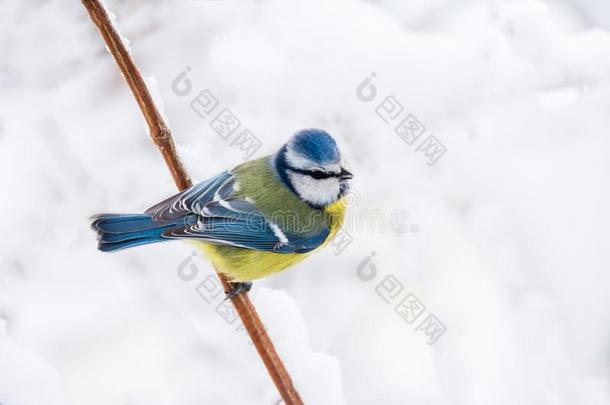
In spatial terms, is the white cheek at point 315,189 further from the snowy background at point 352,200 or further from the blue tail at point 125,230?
the blue tail at point 125,230

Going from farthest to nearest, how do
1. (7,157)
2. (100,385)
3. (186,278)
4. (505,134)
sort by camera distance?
(505,134)
(7,157)
(186,278)
(100,385)

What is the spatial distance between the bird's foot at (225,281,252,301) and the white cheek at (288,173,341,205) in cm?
30

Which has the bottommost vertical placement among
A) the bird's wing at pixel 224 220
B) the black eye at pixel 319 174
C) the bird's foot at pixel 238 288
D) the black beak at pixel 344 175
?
the bird's foot at pixel 238 288

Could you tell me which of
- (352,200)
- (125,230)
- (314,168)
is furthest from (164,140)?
(352,200)

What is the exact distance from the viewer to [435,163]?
7.70 feet

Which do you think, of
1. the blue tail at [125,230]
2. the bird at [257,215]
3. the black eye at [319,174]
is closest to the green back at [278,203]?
the bird at [257,215]

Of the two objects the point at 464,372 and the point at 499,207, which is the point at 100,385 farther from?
the point at 499,207

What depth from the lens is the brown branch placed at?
4.63 feet

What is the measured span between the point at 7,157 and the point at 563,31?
2.03 m

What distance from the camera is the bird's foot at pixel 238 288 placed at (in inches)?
70.9

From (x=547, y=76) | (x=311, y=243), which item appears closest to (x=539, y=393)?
(x=311, y=243)

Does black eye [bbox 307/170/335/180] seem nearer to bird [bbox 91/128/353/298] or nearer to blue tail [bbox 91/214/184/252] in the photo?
bird [bbox 91/128/353/298]

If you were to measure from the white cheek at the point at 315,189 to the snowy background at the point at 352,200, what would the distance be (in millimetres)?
256

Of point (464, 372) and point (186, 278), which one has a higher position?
point (186, 278)
